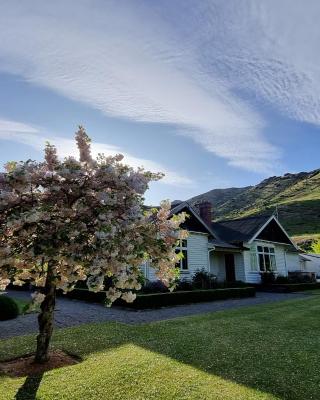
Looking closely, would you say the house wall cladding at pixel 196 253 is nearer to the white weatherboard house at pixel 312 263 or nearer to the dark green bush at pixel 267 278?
the dark green bush at pixel 267 278

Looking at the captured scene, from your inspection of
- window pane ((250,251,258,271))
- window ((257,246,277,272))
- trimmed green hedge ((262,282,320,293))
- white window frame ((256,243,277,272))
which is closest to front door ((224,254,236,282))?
window pane ((250,251,258,271))

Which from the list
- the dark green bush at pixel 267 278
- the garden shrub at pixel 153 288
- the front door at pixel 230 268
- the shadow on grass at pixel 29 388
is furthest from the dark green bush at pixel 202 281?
the shadow on grass at pixel 29 388

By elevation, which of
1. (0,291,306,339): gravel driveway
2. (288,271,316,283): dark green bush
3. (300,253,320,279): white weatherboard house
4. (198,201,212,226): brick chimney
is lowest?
(0,291,306,339): gravel driveway

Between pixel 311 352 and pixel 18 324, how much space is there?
9.31m

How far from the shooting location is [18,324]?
12586mm

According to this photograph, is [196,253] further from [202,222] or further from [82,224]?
[82,224]

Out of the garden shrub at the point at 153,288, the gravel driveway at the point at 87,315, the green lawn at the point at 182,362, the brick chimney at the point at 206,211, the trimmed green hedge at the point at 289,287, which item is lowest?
the green lawn at the point at 182,362

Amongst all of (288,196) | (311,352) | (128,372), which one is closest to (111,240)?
(128,372)

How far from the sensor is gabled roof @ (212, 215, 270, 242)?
31756 mm

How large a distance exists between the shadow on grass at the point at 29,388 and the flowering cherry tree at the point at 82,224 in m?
1.37

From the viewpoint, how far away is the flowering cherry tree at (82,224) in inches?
247

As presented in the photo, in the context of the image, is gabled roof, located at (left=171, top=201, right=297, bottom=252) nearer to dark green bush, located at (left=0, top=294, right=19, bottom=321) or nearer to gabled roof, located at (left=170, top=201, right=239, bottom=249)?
gabled roof, located at (left=170, top=201, right=239, bottom=249)

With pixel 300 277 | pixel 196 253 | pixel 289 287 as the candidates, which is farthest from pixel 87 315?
pixel 300 277

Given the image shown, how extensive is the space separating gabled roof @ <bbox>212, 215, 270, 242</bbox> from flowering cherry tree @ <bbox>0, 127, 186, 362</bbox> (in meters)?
24.8
